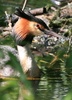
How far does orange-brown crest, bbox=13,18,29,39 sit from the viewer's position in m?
5.71

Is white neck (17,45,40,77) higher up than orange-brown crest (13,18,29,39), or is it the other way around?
orange-brown crest (13,18,29,39)

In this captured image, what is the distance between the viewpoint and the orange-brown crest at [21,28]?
5.71 meters

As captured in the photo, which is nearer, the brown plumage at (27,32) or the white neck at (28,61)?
the brown plumage at (27,32)

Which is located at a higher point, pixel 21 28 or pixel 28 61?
pixel 21 28

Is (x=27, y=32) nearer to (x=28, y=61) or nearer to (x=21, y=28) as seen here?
(x=21, y=28)

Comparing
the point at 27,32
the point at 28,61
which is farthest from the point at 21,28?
the point at 28,61

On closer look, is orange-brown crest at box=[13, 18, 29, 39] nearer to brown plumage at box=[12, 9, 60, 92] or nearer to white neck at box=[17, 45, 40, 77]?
brown plumage at box=[12, 9, 60, 92]

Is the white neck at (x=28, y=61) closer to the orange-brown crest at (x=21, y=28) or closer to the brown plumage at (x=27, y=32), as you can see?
the brown plumage at (x=27, y=32)

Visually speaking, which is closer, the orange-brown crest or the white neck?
the orange-brown crest

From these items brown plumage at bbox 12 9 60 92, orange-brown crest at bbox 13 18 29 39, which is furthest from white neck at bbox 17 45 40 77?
orange-brown crest at bbox 13 18 29 39

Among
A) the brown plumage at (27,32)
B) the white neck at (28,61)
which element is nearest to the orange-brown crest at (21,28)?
the brown plumage at (27,32)

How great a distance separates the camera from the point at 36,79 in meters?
6.03

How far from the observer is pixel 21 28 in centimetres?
579

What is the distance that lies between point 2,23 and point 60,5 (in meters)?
2.08
